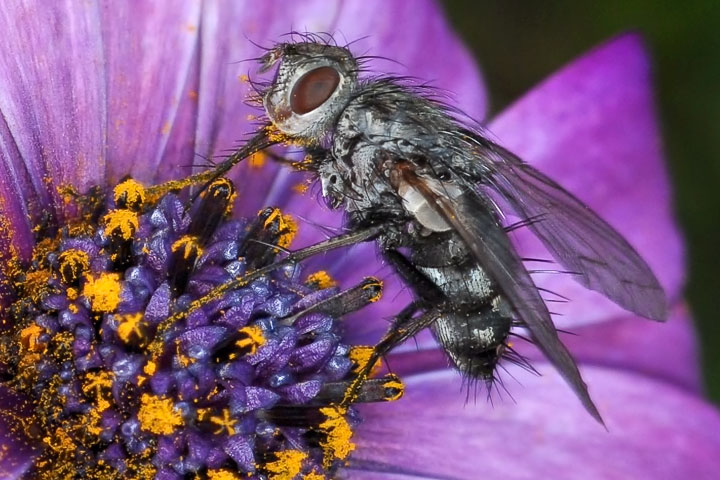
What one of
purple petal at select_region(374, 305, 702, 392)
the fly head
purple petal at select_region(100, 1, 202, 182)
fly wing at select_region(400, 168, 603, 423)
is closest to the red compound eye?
the fly head

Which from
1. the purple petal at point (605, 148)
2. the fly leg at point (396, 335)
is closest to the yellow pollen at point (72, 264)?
the fly leg at point (396, 335)

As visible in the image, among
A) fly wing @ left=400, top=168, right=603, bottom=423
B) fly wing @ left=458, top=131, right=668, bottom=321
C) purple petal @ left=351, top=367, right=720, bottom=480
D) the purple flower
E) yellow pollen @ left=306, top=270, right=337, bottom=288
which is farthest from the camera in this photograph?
purple petal @ left=351, top=367, right=720, bottom=480

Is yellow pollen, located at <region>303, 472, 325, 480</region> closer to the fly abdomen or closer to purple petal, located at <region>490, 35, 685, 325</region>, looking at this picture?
the fly abdomen

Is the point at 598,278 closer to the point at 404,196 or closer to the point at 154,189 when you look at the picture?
the point at 404,196

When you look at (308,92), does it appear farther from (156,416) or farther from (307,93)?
(156,416)

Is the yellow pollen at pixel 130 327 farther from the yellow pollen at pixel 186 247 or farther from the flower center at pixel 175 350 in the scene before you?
the yellow pollen at pixel 186 247

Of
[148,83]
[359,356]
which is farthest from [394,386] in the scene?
[148,83]

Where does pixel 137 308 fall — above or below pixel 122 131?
below

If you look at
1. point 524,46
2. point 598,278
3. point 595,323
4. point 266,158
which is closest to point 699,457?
point 595,323
